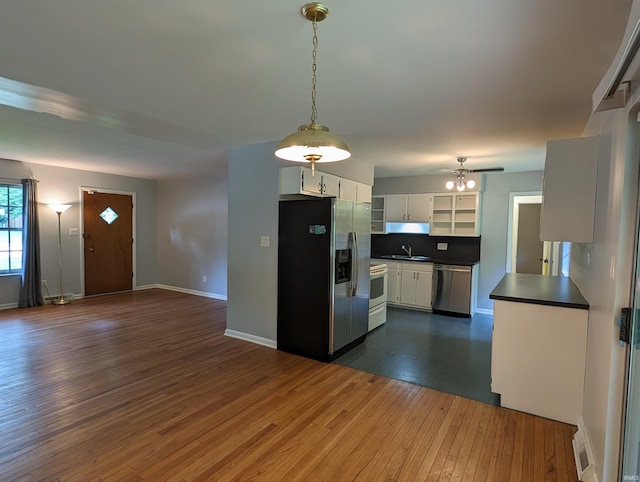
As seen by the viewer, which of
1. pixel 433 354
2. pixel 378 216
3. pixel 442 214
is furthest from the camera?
pixel 378 216

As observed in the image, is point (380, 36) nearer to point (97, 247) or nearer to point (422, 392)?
point (422, 392)

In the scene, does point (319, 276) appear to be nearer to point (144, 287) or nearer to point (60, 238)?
point (60, 238)

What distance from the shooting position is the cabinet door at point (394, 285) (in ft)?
20.6

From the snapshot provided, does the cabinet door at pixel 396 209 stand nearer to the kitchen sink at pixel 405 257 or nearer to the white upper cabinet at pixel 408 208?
the white upper cabinet at pixel 408 208

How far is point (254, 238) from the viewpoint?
421 cm

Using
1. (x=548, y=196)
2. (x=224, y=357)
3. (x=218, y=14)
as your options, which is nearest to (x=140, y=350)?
(x=224, y=357)

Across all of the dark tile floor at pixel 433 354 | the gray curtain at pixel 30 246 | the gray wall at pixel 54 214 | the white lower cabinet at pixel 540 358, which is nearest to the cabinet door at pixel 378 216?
the dark tile floor at pixel 433 354

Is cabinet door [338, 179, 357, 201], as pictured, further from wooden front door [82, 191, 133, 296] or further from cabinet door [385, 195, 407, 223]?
wooden front door [82, 191, 133, 296]

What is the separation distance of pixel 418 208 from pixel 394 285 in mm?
1501

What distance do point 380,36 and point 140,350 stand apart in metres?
3.99

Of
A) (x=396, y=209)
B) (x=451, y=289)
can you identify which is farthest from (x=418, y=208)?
(x=451, y=289)

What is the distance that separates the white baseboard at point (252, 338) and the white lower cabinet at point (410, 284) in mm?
2972

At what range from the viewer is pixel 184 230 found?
7.40 meters

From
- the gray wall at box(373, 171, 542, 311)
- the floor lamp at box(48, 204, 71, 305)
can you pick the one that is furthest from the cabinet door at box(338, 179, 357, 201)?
the floor lamp at box(48, 204, 71, 305)
